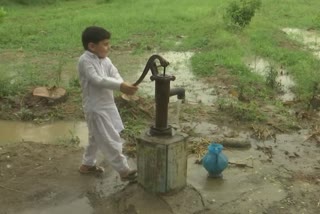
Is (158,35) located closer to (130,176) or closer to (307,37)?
(307,37)

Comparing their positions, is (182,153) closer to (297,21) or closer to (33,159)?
(33,159)

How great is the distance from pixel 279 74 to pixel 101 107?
544 centimetres

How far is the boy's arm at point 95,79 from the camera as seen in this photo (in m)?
3.92

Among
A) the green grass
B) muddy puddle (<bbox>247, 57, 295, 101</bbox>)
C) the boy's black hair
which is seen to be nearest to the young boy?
the boy's black hair

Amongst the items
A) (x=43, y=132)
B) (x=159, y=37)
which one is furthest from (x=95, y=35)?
(x=159, y=37)

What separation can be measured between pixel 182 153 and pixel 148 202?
1.70ft

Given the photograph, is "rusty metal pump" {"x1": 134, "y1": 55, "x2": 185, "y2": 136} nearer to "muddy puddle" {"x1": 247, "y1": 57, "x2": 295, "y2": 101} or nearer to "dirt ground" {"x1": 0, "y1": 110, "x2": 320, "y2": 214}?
"dirt ground" {"x1": 0, "y1": 110, "x2": 320, "y2": 214}

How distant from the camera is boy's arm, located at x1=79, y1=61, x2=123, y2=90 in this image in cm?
392

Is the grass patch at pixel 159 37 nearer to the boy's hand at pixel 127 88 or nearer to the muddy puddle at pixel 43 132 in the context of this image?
the muddy puddle at pixel 43 132

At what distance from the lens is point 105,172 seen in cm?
473

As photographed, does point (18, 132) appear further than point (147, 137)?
Yes

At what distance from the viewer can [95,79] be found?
156 inches

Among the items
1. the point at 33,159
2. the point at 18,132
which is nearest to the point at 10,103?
the point at 18,132

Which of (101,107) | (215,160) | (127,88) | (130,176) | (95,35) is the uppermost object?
(95,35)
